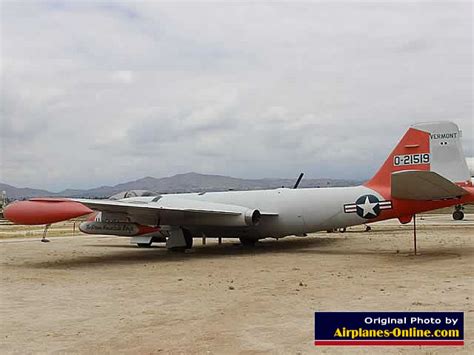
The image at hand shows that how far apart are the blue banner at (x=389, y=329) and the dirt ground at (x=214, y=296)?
17 centimetres

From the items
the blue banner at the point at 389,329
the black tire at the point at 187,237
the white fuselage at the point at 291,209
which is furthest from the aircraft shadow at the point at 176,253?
the blue banner at the point at 389,329

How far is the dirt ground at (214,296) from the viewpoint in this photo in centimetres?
658

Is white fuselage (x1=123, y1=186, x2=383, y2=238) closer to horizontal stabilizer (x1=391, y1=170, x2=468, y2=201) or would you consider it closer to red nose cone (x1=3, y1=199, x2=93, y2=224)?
horizontal stabilizer (x1=391, y1=170, x2=468, y2=201)

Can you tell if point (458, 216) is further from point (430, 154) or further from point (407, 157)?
point (430, 154)

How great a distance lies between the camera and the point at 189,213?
57.9ft

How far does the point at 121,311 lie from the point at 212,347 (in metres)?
2.78

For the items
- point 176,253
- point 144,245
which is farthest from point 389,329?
point 144,245

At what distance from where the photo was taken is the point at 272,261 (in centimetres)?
1518

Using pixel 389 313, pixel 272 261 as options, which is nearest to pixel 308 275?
pixel 272 261

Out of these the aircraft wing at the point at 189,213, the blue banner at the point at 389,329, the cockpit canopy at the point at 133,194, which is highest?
the cockpit canopy at the point at 133,194

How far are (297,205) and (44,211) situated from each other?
7700 mm

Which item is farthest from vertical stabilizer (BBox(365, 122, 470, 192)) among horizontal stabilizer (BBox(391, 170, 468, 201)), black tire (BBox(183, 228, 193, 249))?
black tire (BBox(183, 228, 193, 249))

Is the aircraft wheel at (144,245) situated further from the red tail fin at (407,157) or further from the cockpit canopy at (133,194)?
the red tail fin at (407,157)

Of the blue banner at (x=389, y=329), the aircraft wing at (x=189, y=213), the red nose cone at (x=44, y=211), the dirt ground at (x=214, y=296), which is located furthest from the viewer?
the aircraft wing at (x=189, y=213)
